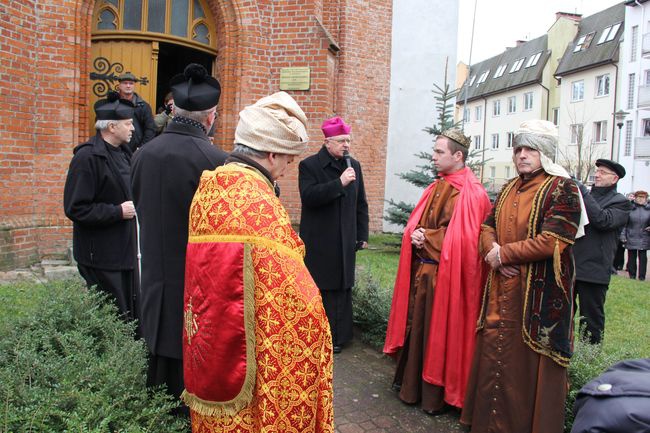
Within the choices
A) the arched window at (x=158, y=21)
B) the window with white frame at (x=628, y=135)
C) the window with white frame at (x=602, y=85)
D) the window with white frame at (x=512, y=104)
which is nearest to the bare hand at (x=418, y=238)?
the arched window at (x=158, y=21)

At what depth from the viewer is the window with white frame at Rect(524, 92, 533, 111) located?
4859 centimetres

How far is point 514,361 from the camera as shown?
146 inches

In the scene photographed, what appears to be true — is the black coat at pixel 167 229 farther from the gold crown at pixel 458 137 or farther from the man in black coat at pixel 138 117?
the man in black coat at pixel 138 117

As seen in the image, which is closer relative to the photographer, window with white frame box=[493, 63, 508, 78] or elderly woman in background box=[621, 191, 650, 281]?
elderly woman in background box=[621, 191, 650, 281]

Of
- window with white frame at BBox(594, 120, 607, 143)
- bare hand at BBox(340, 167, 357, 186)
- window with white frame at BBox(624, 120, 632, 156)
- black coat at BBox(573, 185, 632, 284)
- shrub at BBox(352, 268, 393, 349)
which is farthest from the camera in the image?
→ window with white frame at BBox(594, 120, 607, 143)

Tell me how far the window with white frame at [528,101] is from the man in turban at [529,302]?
48316 millimetres

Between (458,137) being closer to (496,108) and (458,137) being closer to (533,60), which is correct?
(533,60)

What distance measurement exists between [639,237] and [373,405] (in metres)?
10.9

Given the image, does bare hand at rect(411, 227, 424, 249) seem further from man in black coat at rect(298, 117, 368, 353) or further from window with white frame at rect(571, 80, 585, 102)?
window with white frame at rect(571, 80, 585, 102)

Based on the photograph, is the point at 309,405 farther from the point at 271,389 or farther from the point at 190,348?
the point at 190,348

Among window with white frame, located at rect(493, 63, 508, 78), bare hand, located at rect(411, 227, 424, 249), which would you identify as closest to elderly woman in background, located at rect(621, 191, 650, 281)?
bare hand, located at rect(411, 227, 424, 249)

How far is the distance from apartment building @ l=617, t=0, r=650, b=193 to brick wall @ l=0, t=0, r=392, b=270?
29034 mm

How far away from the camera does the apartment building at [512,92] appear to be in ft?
153

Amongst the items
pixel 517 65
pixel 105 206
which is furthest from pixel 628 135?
pixel 105 206
